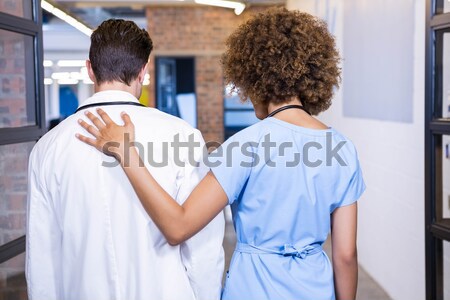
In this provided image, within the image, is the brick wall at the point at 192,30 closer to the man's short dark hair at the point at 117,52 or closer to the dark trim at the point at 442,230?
the dark trim at the point at 442,230

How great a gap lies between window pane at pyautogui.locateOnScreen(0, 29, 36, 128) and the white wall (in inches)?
83.4

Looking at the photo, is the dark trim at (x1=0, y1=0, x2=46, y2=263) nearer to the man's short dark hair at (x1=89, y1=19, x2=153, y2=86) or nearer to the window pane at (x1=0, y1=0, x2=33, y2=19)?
the window pane at (x1=0, y1=0, x2=33, y2=19)

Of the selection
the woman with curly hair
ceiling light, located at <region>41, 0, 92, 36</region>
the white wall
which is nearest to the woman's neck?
the woman with curly hair

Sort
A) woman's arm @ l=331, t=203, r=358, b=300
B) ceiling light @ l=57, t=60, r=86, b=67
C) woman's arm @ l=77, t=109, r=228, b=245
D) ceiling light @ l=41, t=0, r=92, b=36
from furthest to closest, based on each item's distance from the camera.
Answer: ceiling light @ l=57, t=60, r=86, b=67 → ceiling light @ l=41, t=0, r=92, b=36 → woman's arm @ l=331, t=203, r=358, b=300 → woman's arm @ l=77, t=109, r=228, b=245

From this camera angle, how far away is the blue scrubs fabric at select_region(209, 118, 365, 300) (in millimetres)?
1450

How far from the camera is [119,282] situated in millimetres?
1598

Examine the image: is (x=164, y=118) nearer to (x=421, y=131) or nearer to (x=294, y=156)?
(x=294, y=156)

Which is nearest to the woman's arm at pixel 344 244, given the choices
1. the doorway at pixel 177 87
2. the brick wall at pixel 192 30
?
the brick wall at pixel 192 30

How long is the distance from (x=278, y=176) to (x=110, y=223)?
1.55ft

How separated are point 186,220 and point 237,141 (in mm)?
230

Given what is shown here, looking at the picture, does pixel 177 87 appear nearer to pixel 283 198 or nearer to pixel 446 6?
pixel 446 6

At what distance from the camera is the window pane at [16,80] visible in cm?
225

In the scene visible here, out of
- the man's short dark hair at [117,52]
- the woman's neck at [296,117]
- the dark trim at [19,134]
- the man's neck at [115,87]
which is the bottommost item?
the dark trim at [19,134]

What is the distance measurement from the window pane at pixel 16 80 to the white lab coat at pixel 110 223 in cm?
72
